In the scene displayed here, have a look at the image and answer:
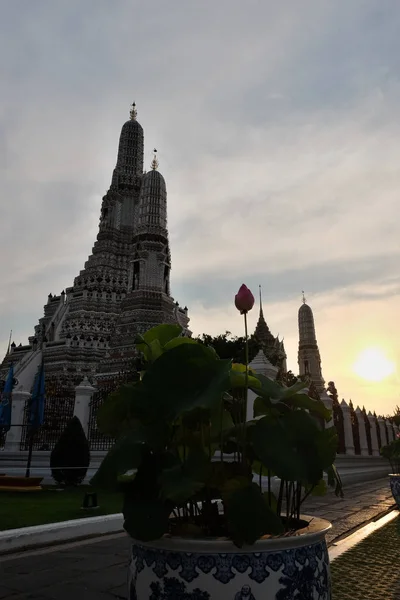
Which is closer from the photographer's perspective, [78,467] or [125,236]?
[78,467]

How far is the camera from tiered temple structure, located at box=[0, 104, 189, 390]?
119ft

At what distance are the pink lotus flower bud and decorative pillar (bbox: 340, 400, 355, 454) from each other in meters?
15.8

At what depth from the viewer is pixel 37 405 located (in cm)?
1166

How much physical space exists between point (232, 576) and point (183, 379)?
2.27ft

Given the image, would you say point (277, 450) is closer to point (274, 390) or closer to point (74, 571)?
point (274, 390)

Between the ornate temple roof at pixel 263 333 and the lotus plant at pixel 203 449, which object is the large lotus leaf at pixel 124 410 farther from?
the ornate temple roof at pixel 263 333

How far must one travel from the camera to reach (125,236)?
4834 centimetres

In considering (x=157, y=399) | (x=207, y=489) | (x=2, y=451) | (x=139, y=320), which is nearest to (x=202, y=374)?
(x=157, y=399)

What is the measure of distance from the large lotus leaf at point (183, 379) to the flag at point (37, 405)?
10.5 metres

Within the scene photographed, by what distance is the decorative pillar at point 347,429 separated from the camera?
16.4 m

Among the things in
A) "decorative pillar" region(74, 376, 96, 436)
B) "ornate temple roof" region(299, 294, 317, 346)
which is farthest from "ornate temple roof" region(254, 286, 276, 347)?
"decorative pillar" region(74, 376, 96, 436)

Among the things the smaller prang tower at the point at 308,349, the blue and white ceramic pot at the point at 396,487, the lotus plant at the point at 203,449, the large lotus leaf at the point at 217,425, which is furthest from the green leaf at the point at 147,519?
the smaller prang tower at the point at 308,349

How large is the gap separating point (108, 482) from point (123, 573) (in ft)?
8.67

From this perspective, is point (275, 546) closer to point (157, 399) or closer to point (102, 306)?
point (157, 399)
